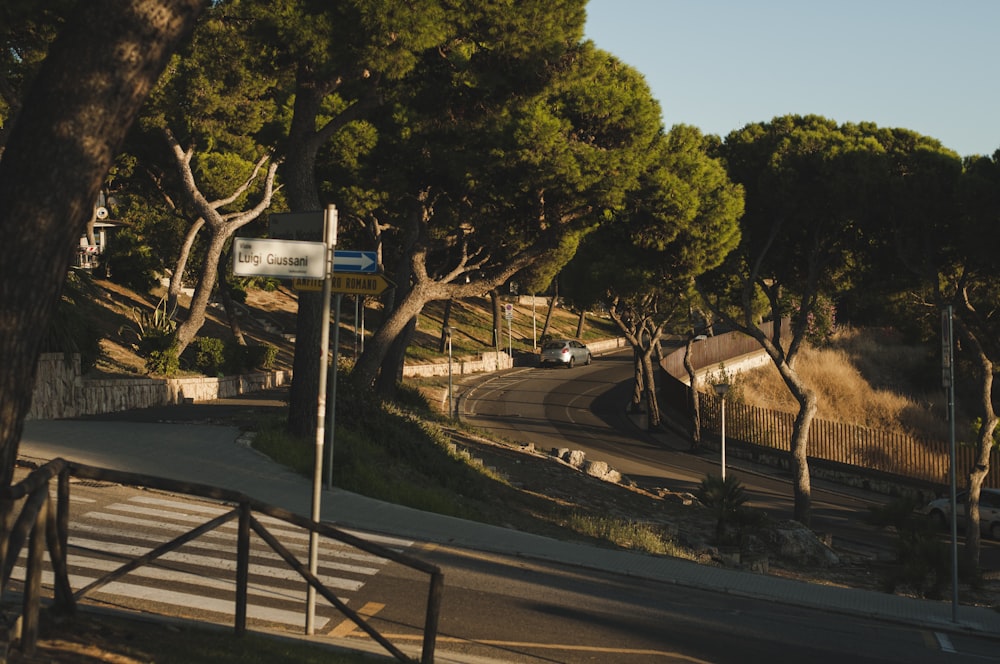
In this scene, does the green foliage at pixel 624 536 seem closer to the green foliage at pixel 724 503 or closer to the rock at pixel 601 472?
the green foliage at pixel 724 503

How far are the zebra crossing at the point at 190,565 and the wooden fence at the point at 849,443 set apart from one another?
2347cm

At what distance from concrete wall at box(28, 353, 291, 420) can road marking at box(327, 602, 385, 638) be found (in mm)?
11335

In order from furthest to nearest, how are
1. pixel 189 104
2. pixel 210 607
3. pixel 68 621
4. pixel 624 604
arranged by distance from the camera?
pixel 189 104 → pixel 624 604 → pixel 210 607 → pixel 68 621

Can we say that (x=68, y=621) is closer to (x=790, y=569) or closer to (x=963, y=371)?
(x=790, y=569)

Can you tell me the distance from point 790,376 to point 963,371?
28639 mm

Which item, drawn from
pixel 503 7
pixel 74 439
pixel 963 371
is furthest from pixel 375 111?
pixel 963 371

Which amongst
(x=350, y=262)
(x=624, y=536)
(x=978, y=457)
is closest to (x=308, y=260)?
(x=350, y=262)

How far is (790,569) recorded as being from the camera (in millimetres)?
19141

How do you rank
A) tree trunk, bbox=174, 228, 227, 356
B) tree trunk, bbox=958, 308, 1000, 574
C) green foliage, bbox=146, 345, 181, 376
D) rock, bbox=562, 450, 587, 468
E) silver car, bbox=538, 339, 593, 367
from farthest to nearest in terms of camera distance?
silver car, bbox=538, 339, 593, 367 → tree trunk, bbox=174, 228, 227, 356 → green foliage, bbox=146, 345, 181, 376 → rock, bbox=562, 450, 587, 468 → tree trunk, bbox=958, 308, 1000, 574

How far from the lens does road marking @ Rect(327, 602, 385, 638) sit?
8594mm

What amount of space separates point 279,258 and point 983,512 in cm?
2389

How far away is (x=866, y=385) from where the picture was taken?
52.6 m

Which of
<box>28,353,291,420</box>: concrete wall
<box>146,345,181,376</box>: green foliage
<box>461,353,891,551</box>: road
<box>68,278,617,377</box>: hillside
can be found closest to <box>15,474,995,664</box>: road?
<box>28,353,291,420</box>: concrete wall

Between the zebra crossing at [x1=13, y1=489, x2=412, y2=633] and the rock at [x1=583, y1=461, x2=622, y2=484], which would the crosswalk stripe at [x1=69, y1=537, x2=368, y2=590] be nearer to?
the zebra crossing at [x1=13, y1=489, x2=412, y2=633]
